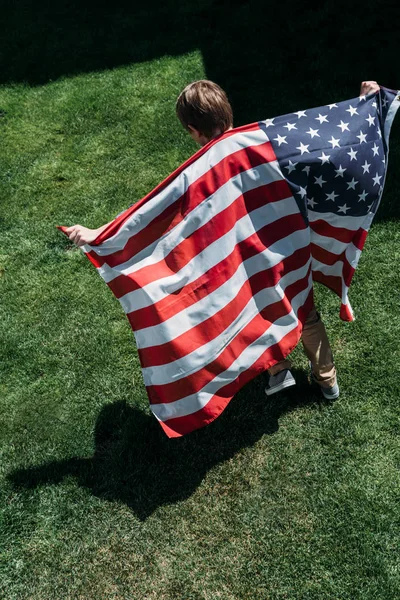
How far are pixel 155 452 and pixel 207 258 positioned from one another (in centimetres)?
143

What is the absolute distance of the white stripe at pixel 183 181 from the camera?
3256 mm

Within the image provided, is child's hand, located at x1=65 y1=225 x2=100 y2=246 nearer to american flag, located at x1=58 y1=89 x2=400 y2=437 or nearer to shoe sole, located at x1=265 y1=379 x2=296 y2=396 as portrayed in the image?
american flag, located at x1=58 y1=89 x2=400 y2=437

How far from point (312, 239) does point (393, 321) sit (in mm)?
1222

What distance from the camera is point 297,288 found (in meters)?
3.61

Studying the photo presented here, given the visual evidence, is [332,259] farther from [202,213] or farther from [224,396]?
[224,396]

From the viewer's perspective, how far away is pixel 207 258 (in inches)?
131

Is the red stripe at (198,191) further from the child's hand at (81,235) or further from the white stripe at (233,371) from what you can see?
the white stripe at (233,371)

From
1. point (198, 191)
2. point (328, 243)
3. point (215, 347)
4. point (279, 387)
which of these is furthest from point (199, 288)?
point (279, 387)

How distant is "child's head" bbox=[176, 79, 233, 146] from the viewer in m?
3.29

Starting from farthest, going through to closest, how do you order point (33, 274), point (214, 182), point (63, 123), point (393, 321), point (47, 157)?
point (63, 123) < point (47, 157) < point (33, 274) < point (393, 321) < point (214, 182)

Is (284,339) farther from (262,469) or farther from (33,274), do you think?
(33,274)

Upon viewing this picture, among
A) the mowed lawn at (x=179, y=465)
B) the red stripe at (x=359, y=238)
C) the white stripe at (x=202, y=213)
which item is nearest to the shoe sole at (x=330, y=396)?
the mowed lawn at (x=179, y=465)

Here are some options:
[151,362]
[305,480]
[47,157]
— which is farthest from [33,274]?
[305,480]

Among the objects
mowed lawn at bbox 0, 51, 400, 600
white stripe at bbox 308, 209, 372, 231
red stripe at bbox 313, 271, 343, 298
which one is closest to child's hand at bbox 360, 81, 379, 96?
white stripe at bbox 308, 209, 372, 231
